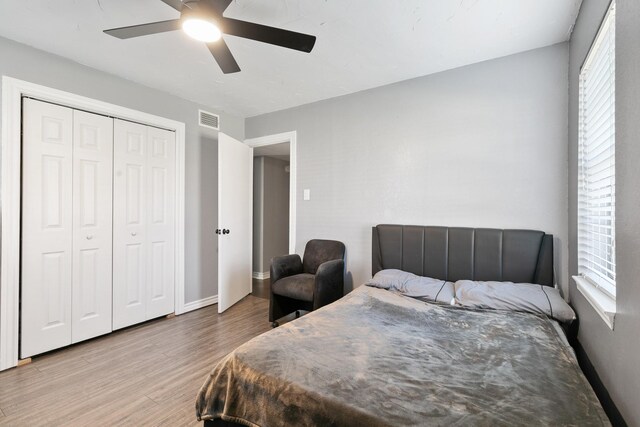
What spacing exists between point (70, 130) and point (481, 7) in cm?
323

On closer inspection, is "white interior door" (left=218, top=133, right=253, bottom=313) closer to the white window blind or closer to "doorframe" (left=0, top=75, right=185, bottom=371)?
"doorframe" (left=0, top=75, right=185, bottom=371)

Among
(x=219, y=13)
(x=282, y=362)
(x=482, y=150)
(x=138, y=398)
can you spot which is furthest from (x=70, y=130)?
(x=482, y=150)

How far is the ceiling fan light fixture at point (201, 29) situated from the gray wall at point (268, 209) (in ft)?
11.5

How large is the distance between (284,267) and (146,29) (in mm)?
2235

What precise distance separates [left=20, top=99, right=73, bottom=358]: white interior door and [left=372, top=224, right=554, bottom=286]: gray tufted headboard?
271cm

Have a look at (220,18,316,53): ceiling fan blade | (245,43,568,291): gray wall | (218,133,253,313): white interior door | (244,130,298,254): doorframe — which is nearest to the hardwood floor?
(218,133,253,313): white interior door

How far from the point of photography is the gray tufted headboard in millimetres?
2129

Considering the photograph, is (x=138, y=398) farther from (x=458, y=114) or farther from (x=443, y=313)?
(x=458, y=114)

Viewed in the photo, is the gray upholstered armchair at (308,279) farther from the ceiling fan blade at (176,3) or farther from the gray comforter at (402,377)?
the ceiling fan blade at (176,3)

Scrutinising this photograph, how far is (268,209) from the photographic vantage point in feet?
17.3

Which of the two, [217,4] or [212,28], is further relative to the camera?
[212,28]

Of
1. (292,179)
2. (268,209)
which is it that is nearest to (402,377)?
(292,179)

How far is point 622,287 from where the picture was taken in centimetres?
109

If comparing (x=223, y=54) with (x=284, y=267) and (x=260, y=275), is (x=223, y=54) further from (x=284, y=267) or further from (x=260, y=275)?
(x=260, y=275)
